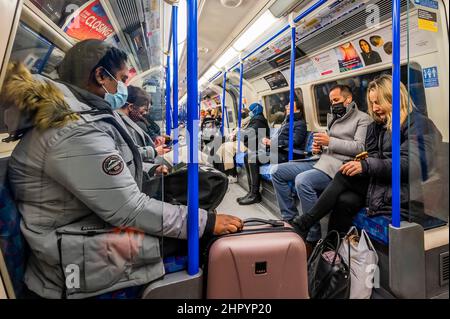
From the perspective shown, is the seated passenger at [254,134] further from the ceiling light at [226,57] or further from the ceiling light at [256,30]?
the ceiling light at [226,57]

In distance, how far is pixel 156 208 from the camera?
1.09 metres

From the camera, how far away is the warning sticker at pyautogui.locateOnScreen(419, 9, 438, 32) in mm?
1578

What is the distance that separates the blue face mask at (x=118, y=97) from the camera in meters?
1.12

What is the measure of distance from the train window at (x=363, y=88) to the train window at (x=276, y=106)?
1307mm

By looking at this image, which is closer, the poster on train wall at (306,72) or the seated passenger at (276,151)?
the seated passenger at (276,151)

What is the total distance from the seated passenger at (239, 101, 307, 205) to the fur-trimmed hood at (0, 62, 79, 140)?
334 centimetres

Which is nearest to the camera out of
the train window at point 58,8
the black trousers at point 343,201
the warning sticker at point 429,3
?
the train window at point 58,8

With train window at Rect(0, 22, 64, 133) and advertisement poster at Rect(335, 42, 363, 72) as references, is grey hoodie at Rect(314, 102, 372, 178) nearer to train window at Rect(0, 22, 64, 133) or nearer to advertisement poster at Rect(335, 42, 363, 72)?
advertisement poster at Rect(335, 42, 363, 72)

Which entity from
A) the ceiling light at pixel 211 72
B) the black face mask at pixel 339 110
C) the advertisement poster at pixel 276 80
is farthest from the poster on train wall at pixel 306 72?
the ceiling light at pixel 211 72

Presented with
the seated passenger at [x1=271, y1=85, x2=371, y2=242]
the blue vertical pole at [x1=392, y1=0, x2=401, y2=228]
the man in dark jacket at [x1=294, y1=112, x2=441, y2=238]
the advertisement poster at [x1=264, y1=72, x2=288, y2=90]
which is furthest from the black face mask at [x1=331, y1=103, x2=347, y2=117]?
the advertisement poster at [x1=264, y1=72, x2=288, y2=90]

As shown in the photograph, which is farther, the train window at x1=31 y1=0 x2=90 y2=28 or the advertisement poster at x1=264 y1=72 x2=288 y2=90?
the advertisement poster at x1=264 y1=72 x2=288 y2=90
